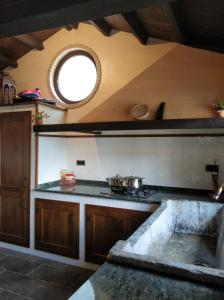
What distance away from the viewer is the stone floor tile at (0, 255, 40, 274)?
287 cm

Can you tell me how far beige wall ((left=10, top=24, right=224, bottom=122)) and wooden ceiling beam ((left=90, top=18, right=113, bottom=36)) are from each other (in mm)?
104

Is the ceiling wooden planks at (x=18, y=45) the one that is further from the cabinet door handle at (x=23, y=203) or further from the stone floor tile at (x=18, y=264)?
the stone floor tile at (x=18, y=264)

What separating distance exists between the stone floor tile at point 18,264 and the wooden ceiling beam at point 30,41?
9.29 feet

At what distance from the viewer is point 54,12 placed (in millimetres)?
1148

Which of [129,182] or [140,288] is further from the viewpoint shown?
[129,182]

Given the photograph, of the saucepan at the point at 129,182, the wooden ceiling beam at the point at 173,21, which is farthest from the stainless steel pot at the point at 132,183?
the wooden ceiling beam at the point at 173,21

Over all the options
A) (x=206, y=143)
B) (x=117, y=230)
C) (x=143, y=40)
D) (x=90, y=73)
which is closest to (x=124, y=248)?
(x=117, y=230)

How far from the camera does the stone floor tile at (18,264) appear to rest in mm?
2873

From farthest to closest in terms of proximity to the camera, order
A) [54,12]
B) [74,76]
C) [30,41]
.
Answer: [74,76]
[30,41]
[54,12]

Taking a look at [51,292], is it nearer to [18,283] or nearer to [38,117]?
[18,283]

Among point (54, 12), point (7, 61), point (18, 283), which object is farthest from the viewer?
point (7, 61)

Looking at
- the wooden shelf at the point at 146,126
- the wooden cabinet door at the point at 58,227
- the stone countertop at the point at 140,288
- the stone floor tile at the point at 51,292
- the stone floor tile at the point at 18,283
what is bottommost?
the stone floor tile at the point at 51,292

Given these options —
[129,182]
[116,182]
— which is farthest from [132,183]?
[116,182]

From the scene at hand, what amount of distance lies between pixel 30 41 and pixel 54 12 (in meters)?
2.66
